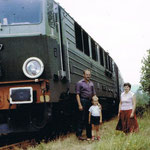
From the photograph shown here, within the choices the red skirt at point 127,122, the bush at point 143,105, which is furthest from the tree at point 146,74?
the red skirt at point 127,122

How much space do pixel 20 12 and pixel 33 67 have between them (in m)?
1.26

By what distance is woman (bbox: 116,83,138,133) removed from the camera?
7595mm

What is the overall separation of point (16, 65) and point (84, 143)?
2082 millimetres

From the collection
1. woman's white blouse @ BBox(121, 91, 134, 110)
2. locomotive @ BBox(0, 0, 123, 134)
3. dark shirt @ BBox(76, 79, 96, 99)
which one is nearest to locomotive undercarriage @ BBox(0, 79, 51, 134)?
locomotive @ BBox(0, 0, 123, 134)

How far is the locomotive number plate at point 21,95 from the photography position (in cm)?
621

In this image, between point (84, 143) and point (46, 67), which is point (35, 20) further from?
point (84, 143)

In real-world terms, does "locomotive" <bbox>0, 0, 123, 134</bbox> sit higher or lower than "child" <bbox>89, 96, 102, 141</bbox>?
higher

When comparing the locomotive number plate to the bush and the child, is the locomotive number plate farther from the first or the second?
the bush

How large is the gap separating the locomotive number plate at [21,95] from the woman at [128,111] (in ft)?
7.74

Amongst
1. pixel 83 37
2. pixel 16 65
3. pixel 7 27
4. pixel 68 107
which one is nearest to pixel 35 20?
pixel 7 27

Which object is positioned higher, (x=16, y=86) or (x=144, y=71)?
(x=144, y=71)

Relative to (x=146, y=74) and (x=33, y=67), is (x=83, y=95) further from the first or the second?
(x=146, y=74)

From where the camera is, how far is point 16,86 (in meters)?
6.46

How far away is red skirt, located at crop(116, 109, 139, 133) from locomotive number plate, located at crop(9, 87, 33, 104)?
2.48m
